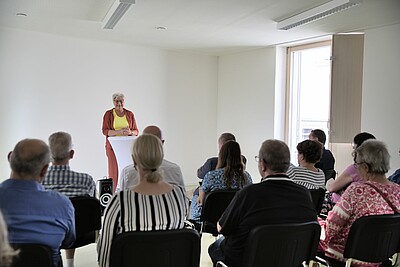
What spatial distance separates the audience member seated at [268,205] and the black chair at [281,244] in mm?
95

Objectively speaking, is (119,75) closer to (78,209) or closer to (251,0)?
(251,0)

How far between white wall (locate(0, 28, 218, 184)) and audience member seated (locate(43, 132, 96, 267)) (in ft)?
12.7

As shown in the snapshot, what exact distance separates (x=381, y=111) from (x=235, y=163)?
3.14 meters

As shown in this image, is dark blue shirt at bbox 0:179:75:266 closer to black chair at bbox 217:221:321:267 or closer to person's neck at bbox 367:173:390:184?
black chair at bbox 217:221:321:267

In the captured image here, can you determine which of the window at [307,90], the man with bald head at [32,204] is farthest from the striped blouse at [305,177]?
the window at [307,90]

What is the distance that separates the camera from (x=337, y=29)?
579 centimetres

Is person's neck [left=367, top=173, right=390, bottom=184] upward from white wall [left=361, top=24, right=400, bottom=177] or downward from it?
downward

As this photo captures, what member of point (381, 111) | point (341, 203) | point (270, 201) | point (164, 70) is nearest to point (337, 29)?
point (381, 111)

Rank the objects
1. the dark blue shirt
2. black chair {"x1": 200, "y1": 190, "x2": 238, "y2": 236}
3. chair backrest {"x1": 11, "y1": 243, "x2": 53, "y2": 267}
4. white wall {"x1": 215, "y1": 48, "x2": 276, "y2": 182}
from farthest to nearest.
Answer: white wall {"x1": 215, "y1": 48, "x2": 276, "y2": 182}, black chair {"x1": 200, "y1": 190, "x2": 238, "y2": 236}, the dark blue shirt, chair backrest {"x1": 11, "y1": 243, "x2": 53, "y2": 267}

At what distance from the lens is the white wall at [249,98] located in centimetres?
745

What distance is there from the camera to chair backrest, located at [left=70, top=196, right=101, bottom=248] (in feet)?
8.83

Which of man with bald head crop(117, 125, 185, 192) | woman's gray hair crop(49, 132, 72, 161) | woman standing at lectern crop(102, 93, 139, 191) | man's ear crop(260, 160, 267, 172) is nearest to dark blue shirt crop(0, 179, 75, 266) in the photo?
woman's gray hair crop(49, 132, 72, 161)

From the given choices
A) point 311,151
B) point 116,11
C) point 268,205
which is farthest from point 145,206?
point 116,11

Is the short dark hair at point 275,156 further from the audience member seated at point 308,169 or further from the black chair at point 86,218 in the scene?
the black chair at point 86,218
